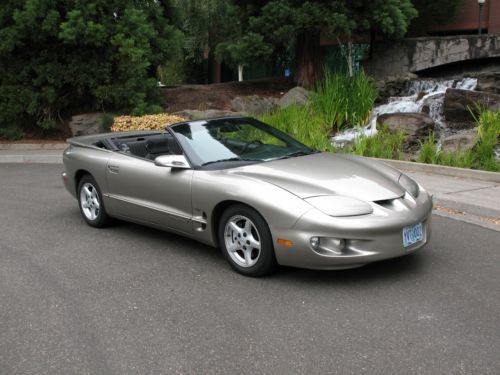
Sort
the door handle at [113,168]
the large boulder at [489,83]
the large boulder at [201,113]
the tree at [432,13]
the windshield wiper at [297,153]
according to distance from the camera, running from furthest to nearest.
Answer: the tree at [432,13] → the large boulder at [489,83] → the large boulder at [201,113] → the door handle at [113,168] → the windshield wiper at [297,153]

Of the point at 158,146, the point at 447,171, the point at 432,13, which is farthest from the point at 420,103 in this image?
the point at 158,146

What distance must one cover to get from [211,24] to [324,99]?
37.0 ft

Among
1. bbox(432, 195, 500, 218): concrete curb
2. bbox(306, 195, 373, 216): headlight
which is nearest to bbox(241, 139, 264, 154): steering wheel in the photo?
bbox(306, 195, 373, 216): headlight

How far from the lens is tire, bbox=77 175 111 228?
6414 mm

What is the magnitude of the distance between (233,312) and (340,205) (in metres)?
1.14

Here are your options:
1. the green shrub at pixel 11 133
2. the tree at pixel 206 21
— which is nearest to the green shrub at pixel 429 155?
the tree at pixel 206 21

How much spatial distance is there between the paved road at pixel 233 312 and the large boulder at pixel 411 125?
6.26 metres

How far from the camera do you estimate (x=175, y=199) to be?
5301 mm

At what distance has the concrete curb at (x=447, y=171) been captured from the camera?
8492mm

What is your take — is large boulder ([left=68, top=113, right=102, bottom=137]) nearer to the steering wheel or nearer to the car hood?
the steering wheel

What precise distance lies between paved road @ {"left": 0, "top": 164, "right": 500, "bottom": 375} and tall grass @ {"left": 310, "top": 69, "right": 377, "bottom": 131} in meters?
7.03

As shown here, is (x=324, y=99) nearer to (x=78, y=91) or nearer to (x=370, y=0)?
(x=370, y=0)

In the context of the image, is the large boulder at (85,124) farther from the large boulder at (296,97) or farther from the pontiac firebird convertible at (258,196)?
the pontiac firebird convertible at (258,196)

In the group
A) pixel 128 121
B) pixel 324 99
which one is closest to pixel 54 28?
pixel 128 121
